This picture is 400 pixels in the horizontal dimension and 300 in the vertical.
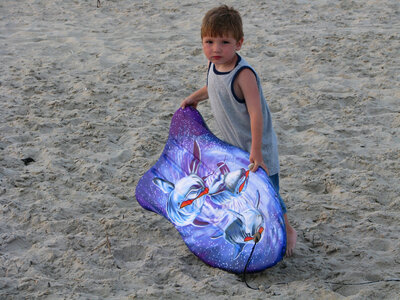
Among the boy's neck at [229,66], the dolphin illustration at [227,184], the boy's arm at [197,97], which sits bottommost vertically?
the dolphin illustration at [227,184]

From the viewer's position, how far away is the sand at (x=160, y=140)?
251 centimetres

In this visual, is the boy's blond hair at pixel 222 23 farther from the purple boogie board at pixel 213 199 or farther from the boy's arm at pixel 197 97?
the purple boogie board at pixel 213 199

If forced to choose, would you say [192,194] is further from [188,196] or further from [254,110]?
[254,110]

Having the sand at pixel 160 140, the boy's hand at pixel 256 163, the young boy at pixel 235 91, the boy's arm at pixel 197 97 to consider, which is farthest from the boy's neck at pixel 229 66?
the sand at pixel 160 140

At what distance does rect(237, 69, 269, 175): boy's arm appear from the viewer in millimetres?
2447

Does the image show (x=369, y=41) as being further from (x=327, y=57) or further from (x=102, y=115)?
(x=102, y=115)

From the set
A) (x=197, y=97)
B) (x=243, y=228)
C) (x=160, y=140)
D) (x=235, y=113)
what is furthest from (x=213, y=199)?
(x=160, y=140)

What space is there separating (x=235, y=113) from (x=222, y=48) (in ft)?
0.93

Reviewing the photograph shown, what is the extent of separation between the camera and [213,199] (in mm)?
2646

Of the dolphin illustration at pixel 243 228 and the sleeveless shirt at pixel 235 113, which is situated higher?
the sleeveless shirt at pixel 235 113

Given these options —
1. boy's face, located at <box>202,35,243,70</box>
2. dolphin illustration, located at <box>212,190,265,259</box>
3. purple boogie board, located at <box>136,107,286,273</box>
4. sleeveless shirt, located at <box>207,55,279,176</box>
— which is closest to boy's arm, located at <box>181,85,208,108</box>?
purple boogie board, located at <box>136,107,286,273</box>

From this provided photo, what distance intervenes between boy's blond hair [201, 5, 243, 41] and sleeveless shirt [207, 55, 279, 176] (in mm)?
136

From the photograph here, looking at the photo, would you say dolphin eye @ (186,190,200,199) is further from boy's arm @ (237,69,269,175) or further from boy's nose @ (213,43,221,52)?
boy's nose @ (213,43,221,52)

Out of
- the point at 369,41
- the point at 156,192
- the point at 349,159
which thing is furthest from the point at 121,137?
the point at 369,41
